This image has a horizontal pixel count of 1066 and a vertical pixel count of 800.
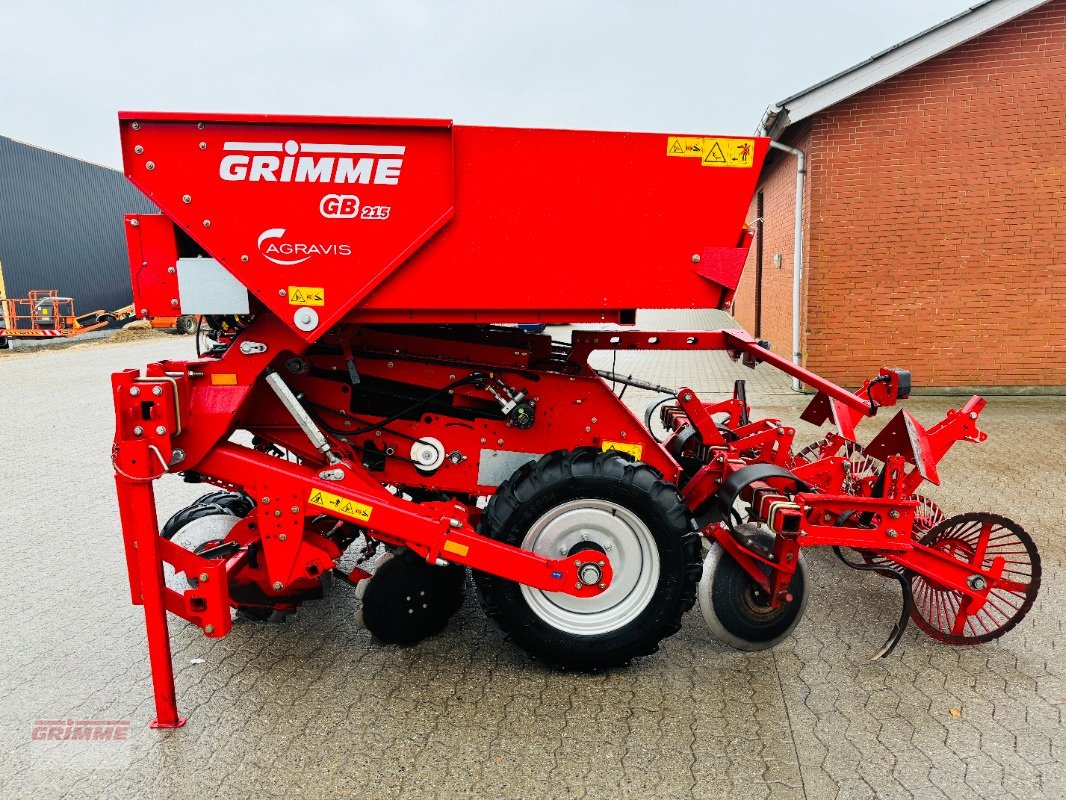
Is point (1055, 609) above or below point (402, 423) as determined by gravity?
below

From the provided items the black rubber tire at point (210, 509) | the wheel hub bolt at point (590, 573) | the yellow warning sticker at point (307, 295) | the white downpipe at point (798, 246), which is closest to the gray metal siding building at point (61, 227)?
the white downpipe at point (798, 246)

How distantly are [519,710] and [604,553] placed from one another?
2.34ft

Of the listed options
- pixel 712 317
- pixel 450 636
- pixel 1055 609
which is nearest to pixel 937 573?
pixel 1055 609

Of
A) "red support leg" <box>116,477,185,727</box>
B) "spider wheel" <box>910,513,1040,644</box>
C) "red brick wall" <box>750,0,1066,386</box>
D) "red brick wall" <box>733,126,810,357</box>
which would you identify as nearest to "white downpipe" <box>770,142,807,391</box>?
"red brick wall" <box>733,126,810,357</box>

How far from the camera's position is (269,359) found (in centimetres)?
308

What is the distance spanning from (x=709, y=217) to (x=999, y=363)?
26.1 feet

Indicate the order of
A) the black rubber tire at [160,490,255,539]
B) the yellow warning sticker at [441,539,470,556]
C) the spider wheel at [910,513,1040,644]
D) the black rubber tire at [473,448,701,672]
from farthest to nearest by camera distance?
1. the black rubber tire at [160,490,255,539]
2. the spider wheel at [910,513,1040,644]
3. the black rubber tire at [473,448,701,672]
4. the yellow warning sticker at [441,539,470,556]

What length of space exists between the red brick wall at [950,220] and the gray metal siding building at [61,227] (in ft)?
59.3

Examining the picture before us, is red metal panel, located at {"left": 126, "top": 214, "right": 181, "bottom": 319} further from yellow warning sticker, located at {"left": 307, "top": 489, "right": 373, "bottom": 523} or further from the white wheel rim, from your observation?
the white wheel rim

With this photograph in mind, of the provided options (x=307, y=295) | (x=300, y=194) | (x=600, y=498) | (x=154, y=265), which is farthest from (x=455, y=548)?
(x=154, y=265)

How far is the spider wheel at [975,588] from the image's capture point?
10.8 feet

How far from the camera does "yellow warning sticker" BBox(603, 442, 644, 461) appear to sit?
11.8ft

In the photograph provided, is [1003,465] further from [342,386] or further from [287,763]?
[287,763]

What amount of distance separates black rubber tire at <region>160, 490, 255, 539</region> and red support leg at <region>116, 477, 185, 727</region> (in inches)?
35.7
